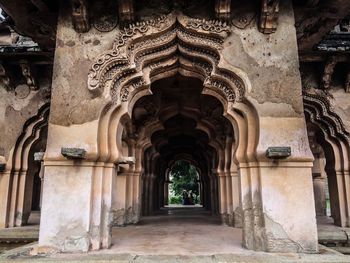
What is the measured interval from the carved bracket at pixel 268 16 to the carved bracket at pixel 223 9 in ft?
1.85

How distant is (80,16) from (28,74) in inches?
139

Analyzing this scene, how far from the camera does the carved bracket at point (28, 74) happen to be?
7.67m

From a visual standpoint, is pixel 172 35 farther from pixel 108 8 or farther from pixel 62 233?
pixel 62 233

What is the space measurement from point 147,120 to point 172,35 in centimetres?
404

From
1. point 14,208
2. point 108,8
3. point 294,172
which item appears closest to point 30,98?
point 14,208

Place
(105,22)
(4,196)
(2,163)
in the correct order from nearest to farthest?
(105,22)
(2,163)
(4,196)

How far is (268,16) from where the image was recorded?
200 inches

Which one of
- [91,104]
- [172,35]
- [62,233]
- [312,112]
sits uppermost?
[172,35]

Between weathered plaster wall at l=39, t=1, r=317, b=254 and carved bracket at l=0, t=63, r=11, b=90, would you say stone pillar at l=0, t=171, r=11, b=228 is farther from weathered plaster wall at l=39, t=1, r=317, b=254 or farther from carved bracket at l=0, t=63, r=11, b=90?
weathered plaster wall at l=39, t=1, r=317, b=254

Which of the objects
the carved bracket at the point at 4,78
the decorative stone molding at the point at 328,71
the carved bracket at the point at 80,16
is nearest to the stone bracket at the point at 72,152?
the carved bracket at the point at 80,16

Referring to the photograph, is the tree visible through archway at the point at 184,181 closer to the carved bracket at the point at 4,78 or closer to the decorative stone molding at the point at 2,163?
the decorative stone molding at the point at 2,163

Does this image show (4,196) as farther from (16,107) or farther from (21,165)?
(16,107)

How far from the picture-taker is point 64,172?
473 centimetres

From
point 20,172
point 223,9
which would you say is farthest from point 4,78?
point 223,9
